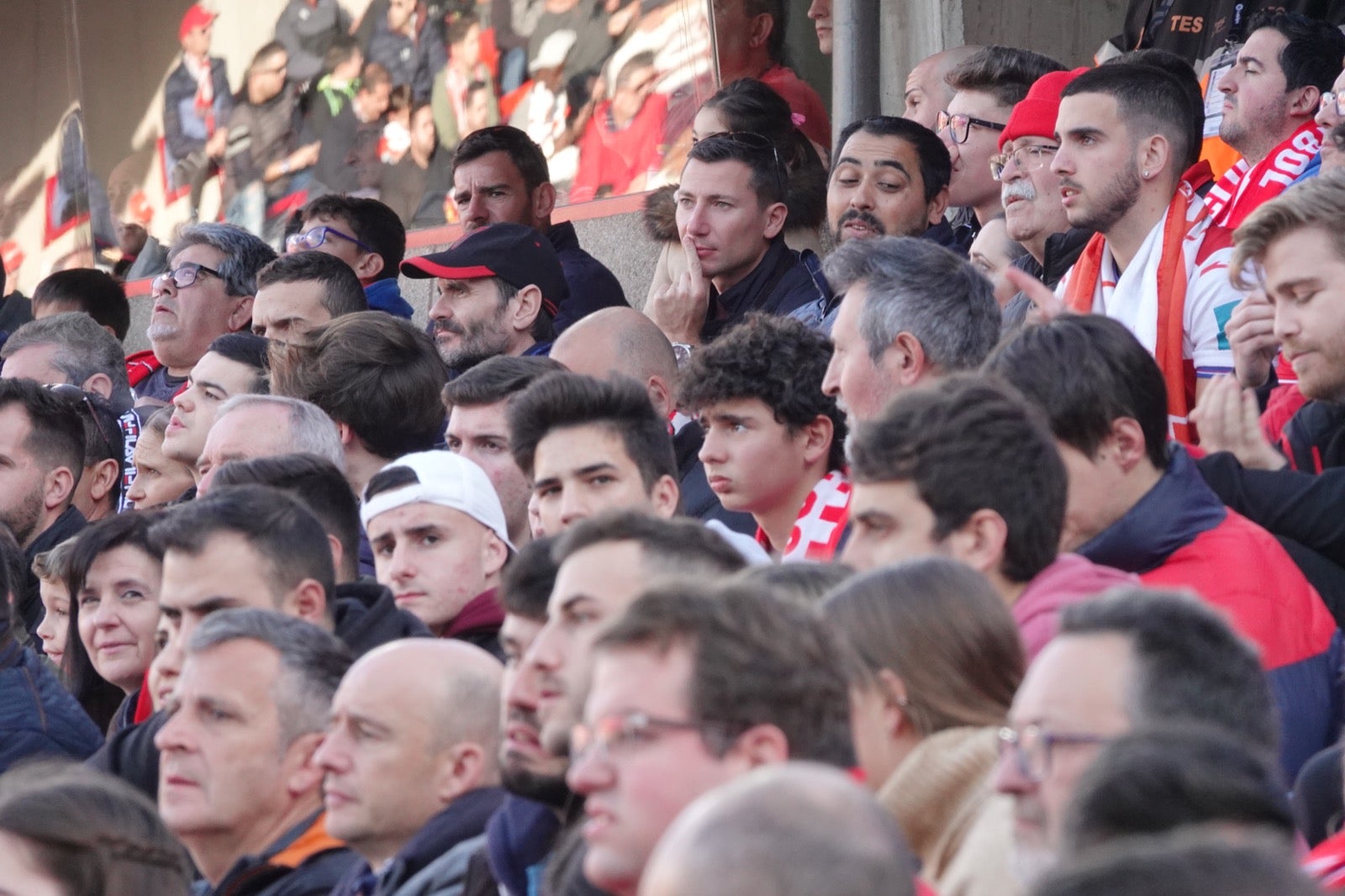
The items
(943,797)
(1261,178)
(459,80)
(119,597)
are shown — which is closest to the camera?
(943,797)

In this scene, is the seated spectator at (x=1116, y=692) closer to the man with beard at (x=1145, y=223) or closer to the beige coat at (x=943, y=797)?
the beige coat at (x=943, y=797)

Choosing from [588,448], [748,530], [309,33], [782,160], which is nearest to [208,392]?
[782,160]

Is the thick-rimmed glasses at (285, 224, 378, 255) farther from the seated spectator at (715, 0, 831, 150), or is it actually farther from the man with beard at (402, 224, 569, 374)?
the seated spectator at (715, 0, 831, 150)

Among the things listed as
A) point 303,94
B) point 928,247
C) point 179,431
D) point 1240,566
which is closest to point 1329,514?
point 1240,566

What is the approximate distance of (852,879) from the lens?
1.82 metres

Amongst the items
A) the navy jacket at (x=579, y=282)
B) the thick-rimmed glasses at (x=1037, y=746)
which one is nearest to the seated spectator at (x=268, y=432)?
the navy jacket at (x=579, y=282)

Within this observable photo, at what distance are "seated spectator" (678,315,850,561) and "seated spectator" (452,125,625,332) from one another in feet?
9.72

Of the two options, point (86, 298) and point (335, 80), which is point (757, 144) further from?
point (335, 80)

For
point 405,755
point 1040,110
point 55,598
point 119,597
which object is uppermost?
point 1040,110

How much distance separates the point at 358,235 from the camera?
9062mm

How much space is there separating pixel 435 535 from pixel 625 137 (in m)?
4.76

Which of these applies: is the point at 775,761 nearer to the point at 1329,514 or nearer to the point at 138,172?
the point at 1329,514

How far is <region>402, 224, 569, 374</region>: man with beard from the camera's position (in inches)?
295

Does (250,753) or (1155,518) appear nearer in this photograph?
(1155,518)
